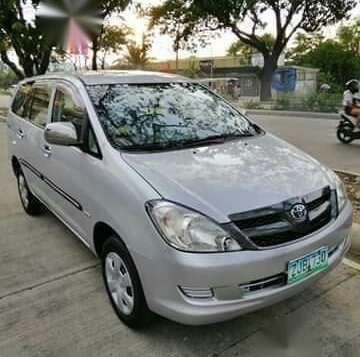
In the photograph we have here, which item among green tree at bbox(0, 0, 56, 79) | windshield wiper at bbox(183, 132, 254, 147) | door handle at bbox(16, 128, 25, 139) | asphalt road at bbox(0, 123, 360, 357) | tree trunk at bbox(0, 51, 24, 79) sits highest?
green tree at bbox(0, 0, 56, 79)

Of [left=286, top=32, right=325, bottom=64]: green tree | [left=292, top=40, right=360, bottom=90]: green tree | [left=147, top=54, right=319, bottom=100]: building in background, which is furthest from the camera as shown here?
[left=286, top=32, right=325, bottom=64]: green tree

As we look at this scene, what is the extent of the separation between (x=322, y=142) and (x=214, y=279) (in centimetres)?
764

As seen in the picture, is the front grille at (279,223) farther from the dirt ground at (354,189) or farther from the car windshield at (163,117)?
the dirt ground at (354,189)

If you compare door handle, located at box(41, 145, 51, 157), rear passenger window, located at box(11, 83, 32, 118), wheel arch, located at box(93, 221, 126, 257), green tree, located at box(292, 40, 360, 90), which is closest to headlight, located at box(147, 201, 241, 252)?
wheel arch, located at box(93, 221, 126, 257)

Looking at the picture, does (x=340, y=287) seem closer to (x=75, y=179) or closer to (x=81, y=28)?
(x=75, y=179)

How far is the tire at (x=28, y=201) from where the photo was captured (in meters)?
4.50

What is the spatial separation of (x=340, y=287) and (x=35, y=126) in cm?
298

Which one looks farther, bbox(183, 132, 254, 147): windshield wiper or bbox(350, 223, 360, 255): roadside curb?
bbox(350, 223, 360, 255): roadside curb

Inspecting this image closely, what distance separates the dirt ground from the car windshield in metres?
1.66

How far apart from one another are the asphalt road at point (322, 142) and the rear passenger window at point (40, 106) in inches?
181

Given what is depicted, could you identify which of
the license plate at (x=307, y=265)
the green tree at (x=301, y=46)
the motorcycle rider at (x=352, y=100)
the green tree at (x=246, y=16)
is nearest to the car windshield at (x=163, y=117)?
the license plate at (x=307, y=265)

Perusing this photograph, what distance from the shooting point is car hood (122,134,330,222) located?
2.20 m

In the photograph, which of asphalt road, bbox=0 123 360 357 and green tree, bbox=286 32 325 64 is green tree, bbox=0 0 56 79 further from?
green tree, bbox=286 32 325 64

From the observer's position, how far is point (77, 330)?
8.55ft
